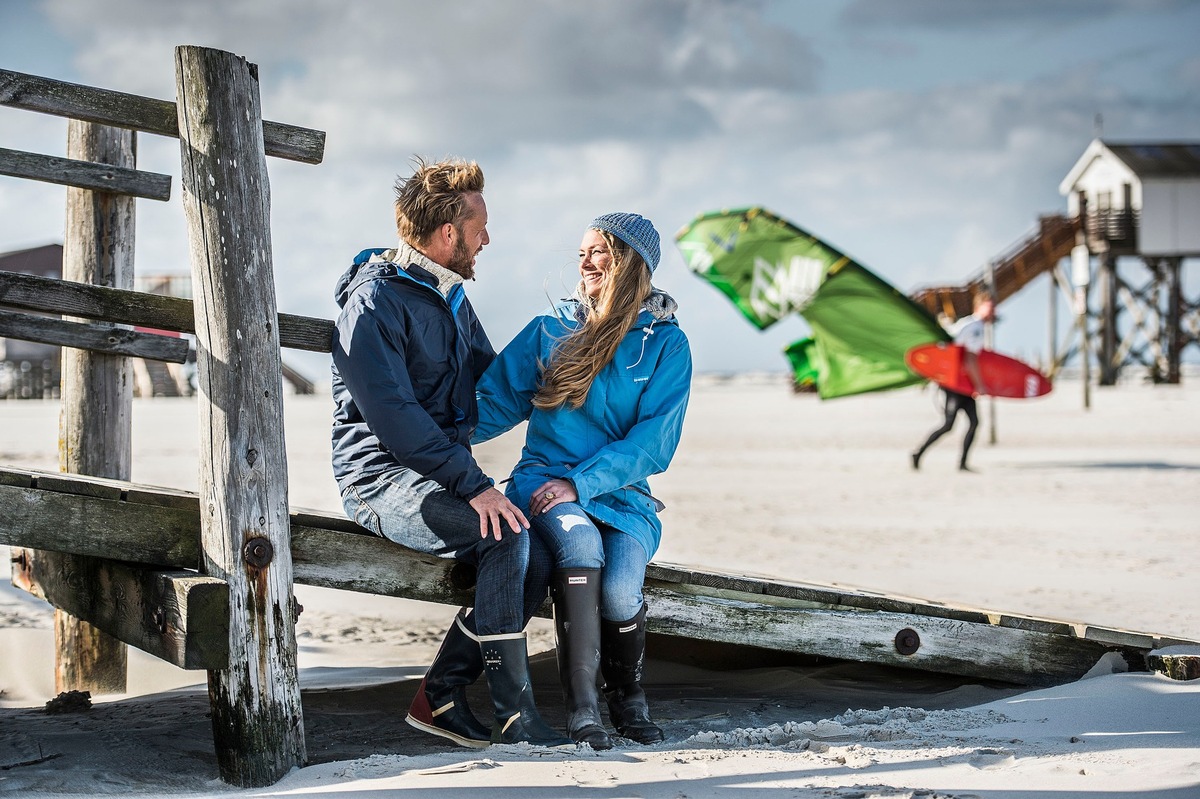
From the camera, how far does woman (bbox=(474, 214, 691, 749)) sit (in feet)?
12.6

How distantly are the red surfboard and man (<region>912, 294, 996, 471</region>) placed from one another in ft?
0.29

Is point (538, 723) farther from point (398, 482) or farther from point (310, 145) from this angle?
point (310, 145)

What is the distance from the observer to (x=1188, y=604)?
670 cm

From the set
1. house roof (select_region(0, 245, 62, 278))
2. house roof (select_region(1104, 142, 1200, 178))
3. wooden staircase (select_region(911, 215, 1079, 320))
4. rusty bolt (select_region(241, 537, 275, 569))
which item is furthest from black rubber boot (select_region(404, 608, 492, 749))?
house roof (select_region(1104, 142, 1200, 178))

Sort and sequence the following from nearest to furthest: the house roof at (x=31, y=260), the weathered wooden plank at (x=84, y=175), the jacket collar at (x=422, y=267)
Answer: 1. the jacket collar at (x=422, y=267)
2. the weathered wooden plank at (x=84, y=175)
3. the house roof at (x=31, y=260)

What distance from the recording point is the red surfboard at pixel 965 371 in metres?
14.3

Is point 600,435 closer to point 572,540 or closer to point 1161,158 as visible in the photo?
point 572,540

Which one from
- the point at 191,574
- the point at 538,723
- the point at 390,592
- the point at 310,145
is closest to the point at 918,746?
the point at 538,723

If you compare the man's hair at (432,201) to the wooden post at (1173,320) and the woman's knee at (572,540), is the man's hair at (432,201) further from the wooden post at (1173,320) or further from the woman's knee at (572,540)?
the wooden post at (1173,320)

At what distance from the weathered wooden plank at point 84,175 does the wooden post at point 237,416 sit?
1.17 metres

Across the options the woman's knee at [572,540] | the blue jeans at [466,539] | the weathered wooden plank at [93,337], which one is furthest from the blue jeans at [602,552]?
the weathered wooden plank at [93,337]

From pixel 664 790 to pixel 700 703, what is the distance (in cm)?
163

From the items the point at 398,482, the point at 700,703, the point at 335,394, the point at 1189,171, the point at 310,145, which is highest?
the point at 1189,171

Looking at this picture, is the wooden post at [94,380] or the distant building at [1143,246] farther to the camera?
the distant building at [1143,246]
